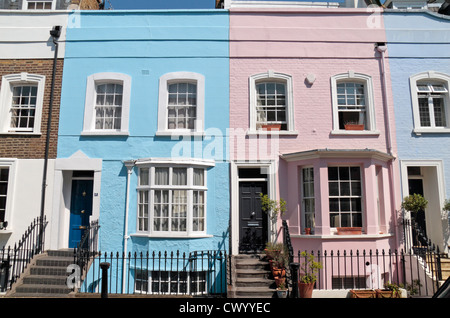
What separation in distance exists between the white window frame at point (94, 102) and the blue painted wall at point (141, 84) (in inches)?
6.1

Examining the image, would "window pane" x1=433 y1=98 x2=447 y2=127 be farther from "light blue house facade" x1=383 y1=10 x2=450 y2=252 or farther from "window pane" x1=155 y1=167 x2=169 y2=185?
"window pane" x1=155 y1=167 x2=169 y2=185

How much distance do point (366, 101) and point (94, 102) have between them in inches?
346

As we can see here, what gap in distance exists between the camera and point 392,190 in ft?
37.3

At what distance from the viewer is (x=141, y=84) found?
465 inches

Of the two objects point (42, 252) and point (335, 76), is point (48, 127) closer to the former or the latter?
point (42, 252)

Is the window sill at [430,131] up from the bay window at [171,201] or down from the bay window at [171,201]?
up

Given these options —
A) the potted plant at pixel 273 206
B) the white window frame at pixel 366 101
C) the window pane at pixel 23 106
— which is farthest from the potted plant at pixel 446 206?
the window pane at pixel 23 106

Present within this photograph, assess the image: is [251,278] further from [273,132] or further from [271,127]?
[271,127]

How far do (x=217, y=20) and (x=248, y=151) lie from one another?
4.59 meters

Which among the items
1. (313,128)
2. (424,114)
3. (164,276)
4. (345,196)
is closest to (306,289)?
(345,196)

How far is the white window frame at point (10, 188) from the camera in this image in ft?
36.3

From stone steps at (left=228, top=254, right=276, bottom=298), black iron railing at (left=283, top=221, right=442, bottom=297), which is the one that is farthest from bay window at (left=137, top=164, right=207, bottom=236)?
black iron railing at (left=283, top=221, right=442, bottom=297)

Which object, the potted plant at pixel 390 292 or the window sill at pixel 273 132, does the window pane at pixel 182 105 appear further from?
the potted plant at pixel 390 292

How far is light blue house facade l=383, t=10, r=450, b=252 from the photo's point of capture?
452 inches
